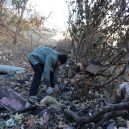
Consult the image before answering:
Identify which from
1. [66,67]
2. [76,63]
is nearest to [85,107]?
[76,63]

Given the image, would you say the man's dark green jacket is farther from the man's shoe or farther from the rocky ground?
the rocky ground

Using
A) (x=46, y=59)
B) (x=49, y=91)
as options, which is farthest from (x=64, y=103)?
(x=46, y=59)

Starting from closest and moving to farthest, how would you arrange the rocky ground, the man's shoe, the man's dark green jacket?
the rocky ground
the man's dark green jacket
the man's shoe

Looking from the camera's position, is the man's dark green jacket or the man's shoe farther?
the man's shoe

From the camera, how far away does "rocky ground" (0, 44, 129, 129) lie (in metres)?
5.66

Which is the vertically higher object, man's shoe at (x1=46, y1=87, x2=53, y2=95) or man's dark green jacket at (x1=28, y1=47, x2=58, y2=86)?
man's dark green jacket at (x1=28, y1=47, x2=58, y2=86)

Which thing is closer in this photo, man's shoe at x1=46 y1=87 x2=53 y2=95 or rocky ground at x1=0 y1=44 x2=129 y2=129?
rocky ground at x1=0 y1=44 x2=129 y2=129

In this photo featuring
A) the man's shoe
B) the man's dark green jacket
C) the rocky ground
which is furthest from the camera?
the man's shoe

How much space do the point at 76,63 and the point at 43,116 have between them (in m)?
2.59

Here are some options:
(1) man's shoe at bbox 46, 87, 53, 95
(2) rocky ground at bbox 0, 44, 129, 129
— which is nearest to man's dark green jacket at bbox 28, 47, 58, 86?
(1) man's shoe at bbox 46, 87, 53, 95

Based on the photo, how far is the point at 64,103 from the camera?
6.75 m

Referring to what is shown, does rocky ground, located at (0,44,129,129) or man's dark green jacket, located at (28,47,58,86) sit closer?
rocky ground, located at (0,44,129,129)

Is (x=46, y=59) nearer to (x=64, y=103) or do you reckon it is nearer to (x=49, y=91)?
(x=49, y=91)

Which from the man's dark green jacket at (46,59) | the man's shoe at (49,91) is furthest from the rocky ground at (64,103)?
the man's dark green jacket at (46,59)
